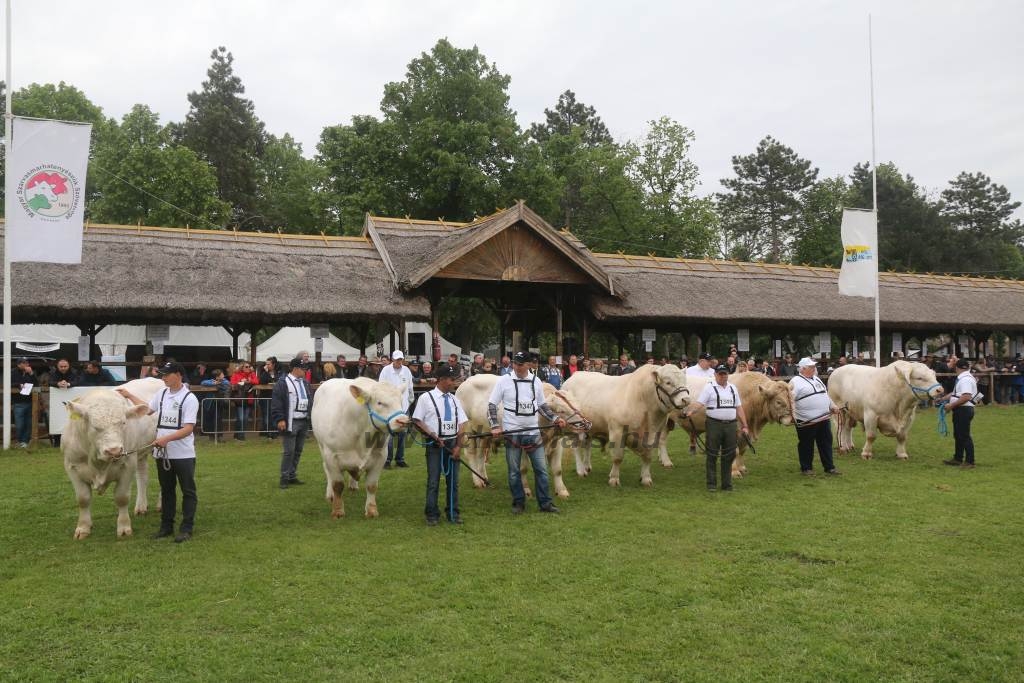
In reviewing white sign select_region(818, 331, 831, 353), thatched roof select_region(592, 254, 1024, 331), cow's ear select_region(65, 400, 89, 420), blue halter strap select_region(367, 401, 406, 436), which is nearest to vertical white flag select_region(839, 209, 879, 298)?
thatched roof select_region(592, 254, 1024, 331)

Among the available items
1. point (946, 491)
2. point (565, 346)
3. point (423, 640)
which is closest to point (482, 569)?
point (423, 640)

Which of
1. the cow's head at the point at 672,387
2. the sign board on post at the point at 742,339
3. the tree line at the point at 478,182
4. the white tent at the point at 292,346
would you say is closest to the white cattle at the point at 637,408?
the cow's head at the point at 672,387

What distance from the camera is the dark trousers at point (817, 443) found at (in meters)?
12.7

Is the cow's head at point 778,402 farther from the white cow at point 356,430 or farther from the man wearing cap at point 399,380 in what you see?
the white cow at point 356,430

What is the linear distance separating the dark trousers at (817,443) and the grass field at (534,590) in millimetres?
1613

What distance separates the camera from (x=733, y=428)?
11.2 meters

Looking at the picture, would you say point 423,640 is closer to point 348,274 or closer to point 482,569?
point 482,569

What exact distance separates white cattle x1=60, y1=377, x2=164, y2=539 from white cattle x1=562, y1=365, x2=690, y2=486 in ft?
19.2

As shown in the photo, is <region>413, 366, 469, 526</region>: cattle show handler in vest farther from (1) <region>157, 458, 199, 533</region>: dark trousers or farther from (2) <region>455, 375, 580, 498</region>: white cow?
(1) <region>157, 458, 199, 533</region>: dark trousers

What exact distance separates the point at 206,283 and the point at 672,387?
44.1 ft

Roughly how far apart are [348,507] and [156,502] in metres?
2.91

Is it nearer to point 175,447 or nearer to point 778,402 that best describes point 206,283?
point 175,447

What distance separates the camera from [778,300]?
27.4 m

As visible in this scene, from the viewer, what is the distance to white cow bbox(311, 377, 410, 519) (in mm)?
9078
